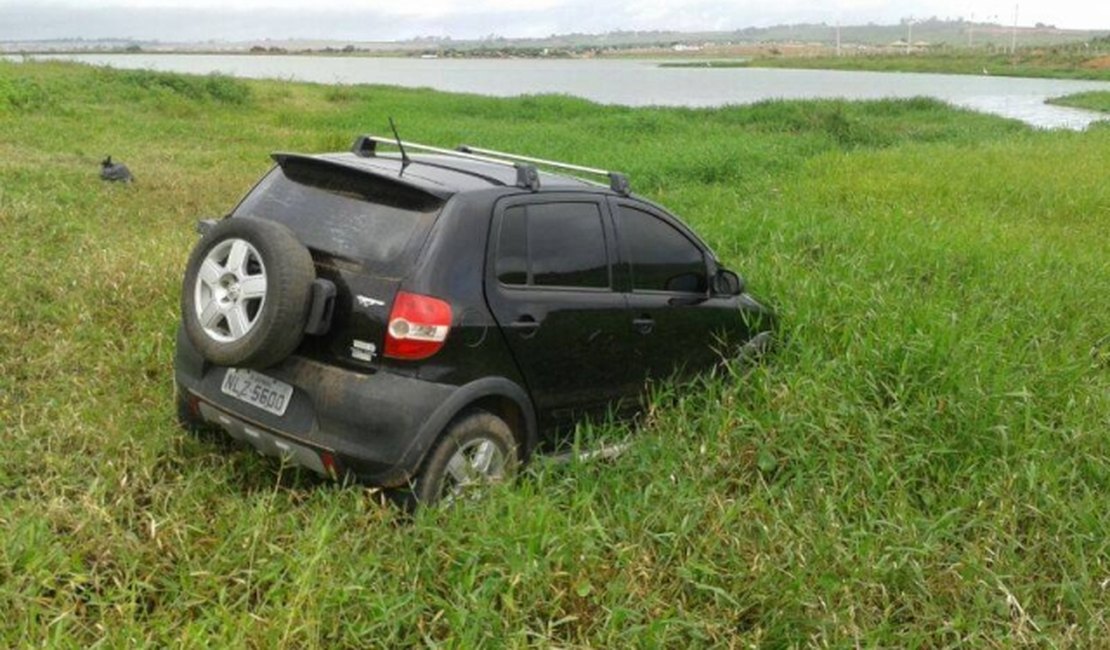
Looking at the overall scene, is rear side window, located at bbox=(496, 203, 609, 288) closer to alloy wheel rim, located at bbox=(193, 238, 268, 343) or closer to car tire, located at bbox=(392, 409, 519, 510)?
car tire, located at bbox=(392, 409, 519, 510)

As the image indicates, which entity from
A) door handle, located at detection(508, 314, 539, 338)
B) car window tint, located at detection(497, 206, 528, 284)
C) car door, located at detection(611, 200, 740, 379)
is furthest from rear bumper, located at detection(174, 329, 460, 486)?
car door, located at detection(611, 200, 740, 379)

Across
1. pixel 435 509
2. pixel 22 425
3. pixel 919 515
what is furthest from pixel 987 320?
pixel 22 425

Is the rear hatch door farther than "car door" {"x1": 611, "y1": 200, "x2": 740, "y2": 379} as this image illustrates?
No

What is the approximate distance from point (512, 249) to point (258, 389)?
1.20m

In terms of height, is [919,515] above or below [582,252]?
below

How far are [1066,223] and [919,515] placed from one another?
7801mm

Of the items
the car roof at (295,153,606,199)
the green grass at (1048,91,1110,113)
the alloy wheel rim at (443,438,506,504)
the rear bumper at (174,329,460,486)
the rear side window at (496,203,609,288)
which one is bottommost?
the green grass at (1048,91,1110,113)

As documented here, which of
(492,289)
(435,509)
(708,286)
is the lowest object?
(435,509)

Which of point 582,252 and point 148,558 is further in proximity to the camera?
point 582,252

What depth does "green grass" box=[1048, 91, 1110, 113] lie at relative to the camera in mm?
38375

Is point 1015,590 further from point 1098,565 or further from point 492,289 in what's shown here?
point 492,289

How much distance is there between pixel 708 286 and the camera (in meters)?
4.92

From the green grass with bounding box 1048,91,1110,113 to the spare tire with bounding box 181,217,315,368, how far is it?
41.4 meters

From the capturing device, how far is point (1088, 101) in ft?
133
